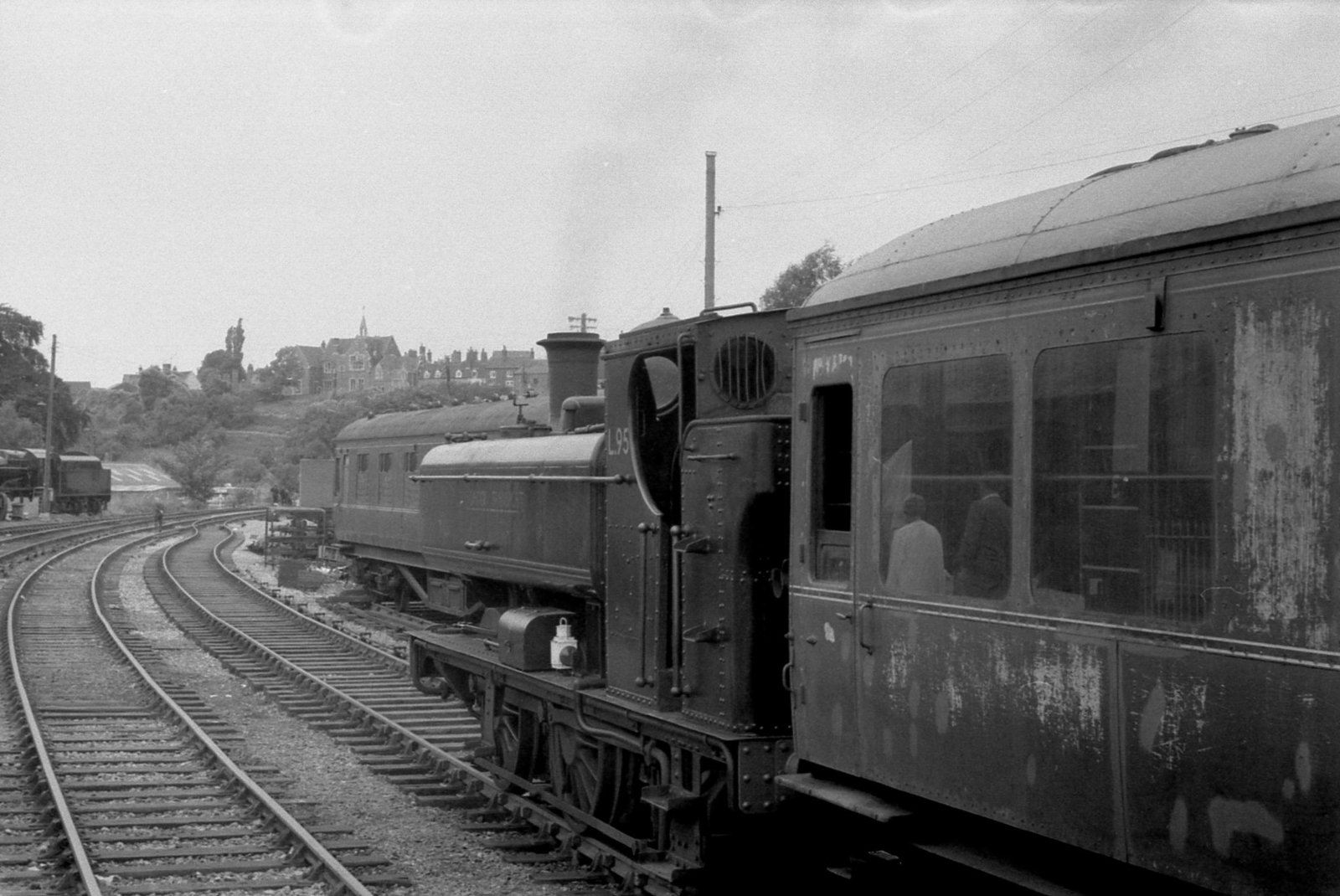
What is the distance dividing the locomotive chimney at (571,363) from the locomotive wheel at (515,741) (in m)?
2.82

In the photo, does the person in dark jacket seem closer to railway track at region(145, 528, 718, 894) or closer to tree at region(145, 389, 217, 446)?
railway track at region(145, 528, 718, 894)

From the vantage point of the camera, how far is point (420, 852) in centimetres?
858

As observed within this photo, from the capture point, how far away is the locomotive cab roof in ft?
12.8

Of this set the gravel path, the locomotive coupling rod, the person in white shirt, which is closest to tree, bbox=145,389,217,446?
the gravel path

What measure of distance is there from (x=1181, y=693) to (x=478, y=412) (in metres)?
17.8

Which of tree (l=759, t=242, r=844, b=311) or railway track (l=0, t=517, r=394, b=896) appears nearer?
railway track (l=0, t=517, r=394, b=896)

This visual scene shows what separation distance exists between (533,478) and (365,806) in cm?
269

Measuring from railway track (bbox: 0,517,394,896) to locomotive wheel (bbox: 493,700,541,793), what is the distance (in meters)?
1.22

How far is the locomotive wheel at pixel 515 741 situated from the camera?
30.3 feet

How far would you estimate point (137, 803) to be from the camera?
989 centimetres

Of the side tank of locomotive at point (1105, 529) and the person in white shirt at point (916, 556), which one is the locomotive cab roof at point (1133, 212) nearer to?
the side tank of locomotive at point (1105, 529)

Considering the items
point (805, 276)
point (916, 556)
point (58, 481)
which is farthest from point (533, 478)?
point (58, 481)

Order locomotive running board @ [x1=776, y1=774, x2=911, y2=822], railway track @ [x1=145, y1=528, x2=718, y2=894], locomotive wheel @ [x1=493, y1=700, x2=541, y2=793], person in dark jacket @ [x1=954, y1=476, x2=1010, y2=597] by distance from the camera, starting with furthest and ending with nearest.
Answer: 1. locomotive wheel @ [x1=493, y1=700, x2=541, y2=793]
2. railway track @ [x1=145, y1=528, x2=718, y2=894]
3. locomotive running board @ [x1=776, y1=774, x2=911, y2=822]
4. person in dark jacket @ [x1=954, y1=476, x2=1010, y2=597]

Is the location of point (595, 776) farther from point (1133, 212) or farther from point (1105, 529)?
point (1133, 212)
